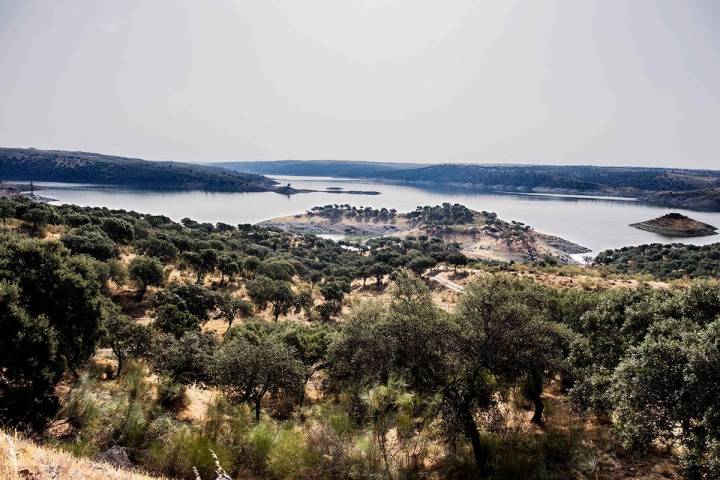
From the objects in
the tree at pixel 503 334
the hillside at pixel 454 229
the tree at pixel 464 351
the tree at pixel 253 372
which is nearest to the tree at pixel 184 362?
the tree at pixel 253 372

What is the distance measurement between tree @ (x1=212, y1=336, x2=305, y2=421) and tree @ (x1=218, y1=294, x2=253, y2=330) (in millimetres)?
14022

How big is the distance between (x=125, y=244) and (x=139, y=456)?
46006mm

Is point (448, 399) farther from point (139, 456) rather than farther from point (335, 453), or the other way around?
point (139, 456)

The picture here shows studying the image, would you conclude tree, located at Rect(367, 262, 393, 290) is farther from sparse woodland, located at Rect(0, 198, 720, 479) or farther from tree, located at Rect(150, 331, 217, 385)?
tree, located at Rect(150, 331, 217, 385)

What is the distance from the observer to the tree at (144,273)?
3312 centimetres

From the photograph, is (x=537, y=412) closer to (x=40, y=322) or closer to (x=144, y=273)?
(x=40, y=322)

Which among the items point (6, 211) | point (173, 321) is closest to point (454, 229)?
point (6, 211)

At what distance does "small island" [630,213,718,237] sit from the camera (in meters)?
148

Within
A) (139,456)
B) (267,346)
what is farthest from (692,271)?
(139,456)

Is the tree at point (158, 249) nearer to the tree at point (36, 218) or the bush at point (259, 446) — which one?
the tree at point (36, 218)

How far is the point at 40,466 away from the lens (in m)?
7.09

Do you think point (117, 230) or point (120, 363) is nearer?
point (120, 363)

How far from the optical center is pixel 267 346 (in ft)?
55.3

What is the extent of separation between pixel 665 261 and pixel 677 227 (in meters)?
87.4
